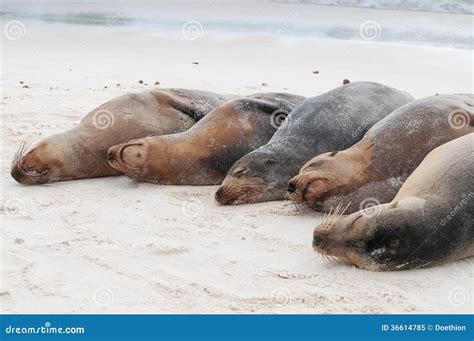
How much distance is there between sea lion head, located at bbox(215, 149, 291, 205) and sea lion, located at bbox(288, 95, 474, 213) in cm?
42

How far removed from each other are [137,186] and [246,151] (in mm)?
852

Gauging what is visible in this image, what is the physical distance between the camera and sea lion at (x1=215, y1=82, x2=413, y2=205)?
6.38 m

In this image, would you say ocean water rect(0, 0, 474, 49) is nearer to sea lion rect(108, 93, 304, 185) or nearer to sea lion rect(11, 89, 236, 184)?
sea lion rect(11, 89, 236, 184)

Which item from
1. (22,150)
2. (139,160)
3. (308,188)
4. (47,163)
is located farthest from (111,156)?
(308,188)

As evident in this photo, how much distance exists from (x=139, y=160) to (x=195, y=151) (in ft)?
1.40

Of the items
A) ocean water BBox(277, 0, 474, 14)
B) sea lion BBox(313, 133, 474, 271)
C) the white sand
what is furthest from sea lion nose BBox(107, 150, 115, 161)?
ocean water BBox(277, 0, 474, 14)

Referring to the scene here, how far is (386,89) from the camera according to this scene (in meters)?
7.10

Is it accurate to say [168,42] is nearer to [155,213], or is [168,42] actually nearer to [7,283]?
[155,213]

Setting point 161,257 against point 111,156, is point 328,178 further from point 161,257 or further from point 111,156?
point 111,156

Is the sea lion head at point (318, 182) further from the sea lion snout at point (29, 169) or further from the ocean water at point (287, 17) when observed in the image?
the ocean water at point (287, 17)

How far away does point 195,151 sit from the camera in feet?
22.5

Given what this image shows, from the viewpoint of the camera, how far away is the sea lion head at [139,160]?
6.76m
